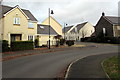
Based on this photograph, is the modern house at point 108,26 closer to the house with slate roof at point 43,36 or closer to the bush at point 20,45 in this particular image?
the house with slate roof at point 43,36

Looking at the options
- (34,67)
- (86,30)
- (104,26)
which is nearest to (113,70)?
(34,67)

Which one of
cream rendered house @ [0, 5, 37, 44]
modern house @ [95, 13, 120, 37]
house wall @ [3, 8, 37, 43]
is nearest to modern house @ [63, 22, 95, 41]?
modern house @ [95, 13, 120, 37]

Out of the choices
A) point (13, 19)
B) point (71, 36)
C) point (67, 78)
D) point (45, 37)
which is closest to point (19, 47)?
point (13, 19)

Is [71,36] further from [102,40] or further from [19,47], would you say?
[19,47]

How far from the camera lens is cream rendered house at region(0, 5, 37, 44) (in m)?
24.8

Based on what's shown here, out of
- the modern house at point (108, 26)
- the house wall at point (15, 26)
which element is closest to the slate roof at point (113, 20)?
the modern house at point (108, 26)

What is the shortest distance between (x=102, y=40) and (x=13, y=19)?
1240 inches

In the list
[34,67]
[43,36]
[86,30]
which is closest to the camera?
[34,67]

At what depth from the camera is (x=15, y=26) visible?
86.0 feet

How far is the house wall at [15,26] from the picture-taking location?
25.0m

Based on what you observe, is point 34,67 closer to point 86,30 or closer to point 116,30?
point 116,30

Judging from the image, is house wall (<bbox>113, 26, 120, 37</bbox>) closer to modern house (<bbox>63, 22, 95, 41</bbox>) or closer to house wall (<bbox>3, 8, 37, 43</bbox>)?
modern house (<bbox>63, 22, 95, 41</bbox>)

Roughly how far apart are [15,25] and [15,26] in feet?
0.60

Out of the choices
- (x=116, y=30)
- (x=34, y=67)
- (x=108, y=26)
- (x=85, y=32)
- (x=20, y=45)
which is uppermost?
(x=108, y=26)
